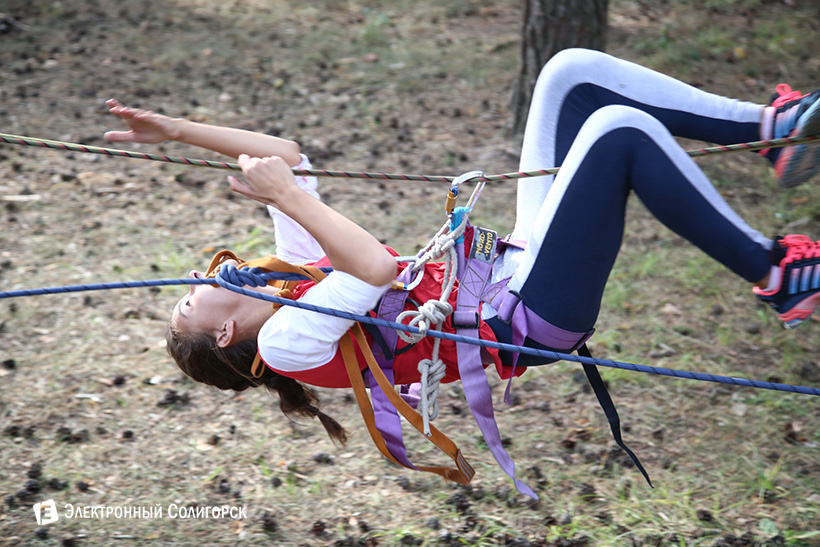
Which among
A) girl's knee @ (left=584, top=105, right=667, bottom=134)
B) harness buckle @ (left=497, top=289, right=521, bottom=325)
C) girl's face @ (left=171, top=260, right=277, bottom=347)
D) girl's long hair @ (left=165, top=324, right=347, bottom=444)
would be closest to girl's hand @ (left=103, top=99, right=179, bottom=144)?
girl's face @ (left=171, top=260, right=277, bottom=347)

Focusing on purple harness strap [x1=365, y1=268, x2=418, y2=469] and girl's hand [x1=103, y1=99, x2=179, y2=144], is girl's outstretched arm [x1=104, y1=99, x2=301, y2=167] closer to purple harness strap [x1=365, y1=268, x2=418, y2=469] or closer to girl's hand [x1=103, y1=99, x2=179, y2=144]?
girl's hand [x1=103, y1=99, x2=179, y2=144]

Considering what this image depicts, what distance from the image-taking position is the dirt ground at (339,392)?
3.07 m

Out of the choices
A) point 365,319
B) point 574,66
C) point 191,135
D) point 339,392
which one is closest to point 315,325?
point 365,319

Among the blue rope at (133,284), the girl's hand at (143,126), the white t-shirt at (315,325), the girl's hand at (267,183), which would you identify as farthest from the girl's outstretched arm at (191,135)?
the white t-shirt at (315,325)

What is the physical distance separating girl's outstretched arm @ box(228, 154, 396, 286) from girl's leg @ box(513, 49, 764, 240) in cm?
67

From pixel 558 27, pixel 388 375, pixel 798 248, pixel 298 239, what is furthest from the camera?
pixel 558 27

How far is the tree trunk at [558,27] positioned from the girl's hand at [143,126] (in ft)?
11.7

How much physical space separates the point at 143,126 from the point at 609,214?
1568mm

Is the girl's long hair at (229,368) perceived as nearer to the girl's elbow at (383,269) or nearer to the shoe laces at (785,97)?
the girl's elbow at (383,269)

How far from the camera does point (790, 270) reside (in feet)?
6.69

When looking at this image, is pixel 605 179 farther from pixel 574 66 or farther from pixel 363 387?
pixel 363 387

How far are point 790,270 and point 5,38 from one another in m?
8.09

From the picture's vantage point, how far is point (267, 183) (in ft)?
6.81

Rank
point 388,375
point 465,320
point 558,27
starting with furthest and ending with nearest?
point 558,27, point 388,375, point 465,320
